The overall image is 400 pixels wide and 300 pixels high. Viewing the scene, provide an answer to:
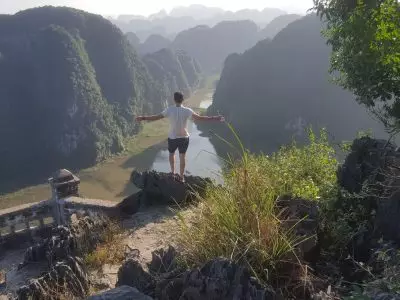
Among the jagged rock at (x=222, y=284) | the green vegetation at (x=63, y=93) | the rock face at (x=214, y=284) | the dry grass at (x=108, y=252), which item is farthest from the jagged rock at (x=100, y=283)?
the green vegetation at (x=63, y=93)

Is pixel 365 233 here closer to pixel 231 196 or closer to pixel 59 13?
pixel 231 196

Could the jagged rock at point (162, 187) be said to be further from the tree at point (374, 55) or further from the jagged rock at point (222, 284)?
the jagged rock at point (222, 284)

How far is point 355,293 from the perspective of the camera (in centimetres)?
291

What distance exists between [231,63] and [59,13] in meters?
45.5

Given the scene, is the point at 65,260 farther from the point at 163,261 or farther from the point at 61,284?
the point at 163,261

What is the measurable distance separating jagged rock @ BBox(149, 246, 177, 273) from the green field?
40.6m

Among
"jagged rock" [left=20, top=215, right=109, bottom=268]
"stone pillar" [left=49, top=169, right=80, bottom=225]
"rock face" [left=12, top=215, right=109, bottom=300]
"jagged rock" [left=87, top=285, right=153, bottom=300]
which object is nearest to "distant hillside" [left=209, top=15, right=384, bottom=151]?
"stone pillar" [left=49, top=169, right=80, bottom=225]

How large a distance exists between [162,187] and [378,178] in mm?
4974

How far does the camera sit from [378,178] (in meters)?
5.05

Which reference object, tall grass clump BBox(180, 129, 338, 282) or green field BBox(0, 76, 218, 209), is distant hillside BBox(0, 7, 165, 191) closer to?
green field BBox(0, 76, 218, 209)

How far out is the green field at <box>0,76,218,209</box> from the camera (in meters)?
48.2

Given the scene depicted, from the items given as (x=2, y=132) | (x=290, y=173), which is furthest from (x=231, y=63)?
(x=290, y=173)

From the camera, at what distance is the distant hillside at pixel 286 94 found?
7906 centimetres

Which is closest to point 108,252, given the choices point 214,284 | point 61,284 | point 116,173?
point 61,284
